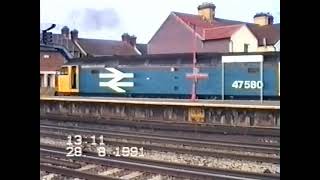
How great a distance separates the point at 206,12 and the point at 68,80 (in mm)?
4337

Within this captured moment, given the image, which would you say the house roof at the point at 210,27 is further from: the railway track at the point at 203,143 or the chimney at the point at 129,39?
the railway track at the point at 203,143

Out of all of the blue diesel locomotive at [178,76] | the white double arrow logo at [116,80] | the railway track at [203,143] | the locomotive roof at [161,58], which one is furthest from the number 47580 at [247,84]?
the railway track at [203,143]

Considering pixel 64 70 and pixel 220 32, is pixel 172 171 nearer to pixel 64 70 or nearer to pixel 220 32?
pixel 220 32

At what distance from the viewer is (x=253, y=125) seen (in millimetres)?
7816

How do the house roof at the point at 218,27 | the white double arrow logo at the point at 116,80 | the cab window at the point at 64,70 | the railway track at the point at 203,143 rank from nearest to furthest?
the railway track at the point at 203,143
the house roof at the point at 218,27
the white double arrow logo at the point at 116,80
the cab window at the point at 64,70

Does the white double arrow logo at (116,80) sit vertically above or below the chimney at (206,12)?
below

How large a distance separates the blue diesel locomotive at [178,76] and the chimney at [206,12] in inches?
42.8

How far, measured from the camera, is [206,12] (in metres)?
10.6

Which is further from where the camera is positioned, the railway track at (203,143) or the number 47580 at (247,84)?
the number 47580 at (247,84)

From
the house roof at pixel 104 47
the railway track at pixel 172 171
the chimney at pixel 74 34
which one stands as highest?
the chimney at pixel 74 34

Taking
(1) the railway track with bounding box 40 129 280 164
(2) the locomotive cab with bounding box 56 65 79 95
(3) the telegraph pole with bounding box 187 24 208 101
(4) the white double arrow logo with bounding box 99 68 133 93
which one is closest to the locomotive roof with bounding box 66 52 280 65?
(3) the telegraph pole with bounding box 187 24 208 101

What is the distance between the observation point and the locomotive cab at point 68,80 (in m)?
12.1
